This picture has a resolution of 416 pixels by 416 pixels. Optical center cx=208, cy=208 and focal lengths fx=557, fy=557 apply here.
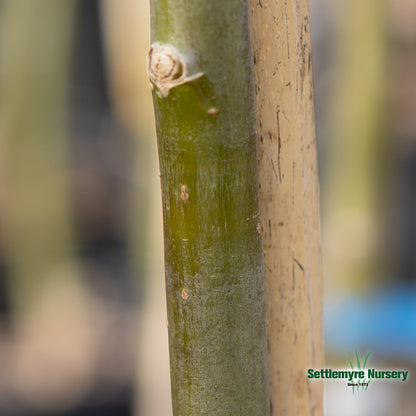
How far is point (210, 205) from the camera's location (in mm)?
380

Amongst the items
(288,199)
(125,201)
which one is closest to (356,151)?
(125,201)

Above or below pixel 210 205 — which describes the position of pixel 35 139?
above

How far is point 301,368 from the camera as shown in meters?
0.49

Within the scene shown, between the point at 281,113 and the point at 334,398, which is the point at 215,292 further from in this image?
the point at 334,398

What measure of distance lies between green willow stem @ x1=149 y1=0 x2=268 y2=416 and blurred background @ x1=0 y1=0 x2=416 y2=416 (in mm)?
919

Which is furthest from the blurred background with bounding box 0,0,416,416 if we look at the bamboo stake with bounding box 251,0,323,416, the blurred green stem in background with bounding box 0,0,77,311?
the bamboo stake with bounding box 251,0,323,416

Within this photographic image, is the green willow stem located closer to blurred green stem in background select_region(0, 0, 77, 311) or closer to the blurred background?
the blurred background

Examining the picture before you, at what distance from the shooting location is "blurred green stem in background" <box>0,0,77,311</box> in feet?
4.95

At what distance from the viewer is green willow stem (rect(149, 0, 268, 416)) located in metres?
0.35

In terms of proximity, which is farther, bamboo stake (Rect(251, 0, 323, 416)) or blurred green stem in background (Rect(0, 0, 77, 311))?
blurred green stem in background (Rect(0, 0, 77, 311))

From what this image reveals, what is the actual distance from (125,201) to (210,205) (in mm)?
1543

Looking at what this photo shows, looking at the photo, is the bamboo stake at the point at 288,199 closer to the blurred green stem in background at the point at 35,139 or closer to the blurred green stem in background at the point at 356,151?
the blurred green stem in background at the point at 356,151

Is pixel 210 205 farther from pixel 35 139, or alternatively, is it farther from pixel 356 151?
→ pixel 35 139

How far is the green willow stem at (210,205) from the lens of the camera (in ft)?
1.15
